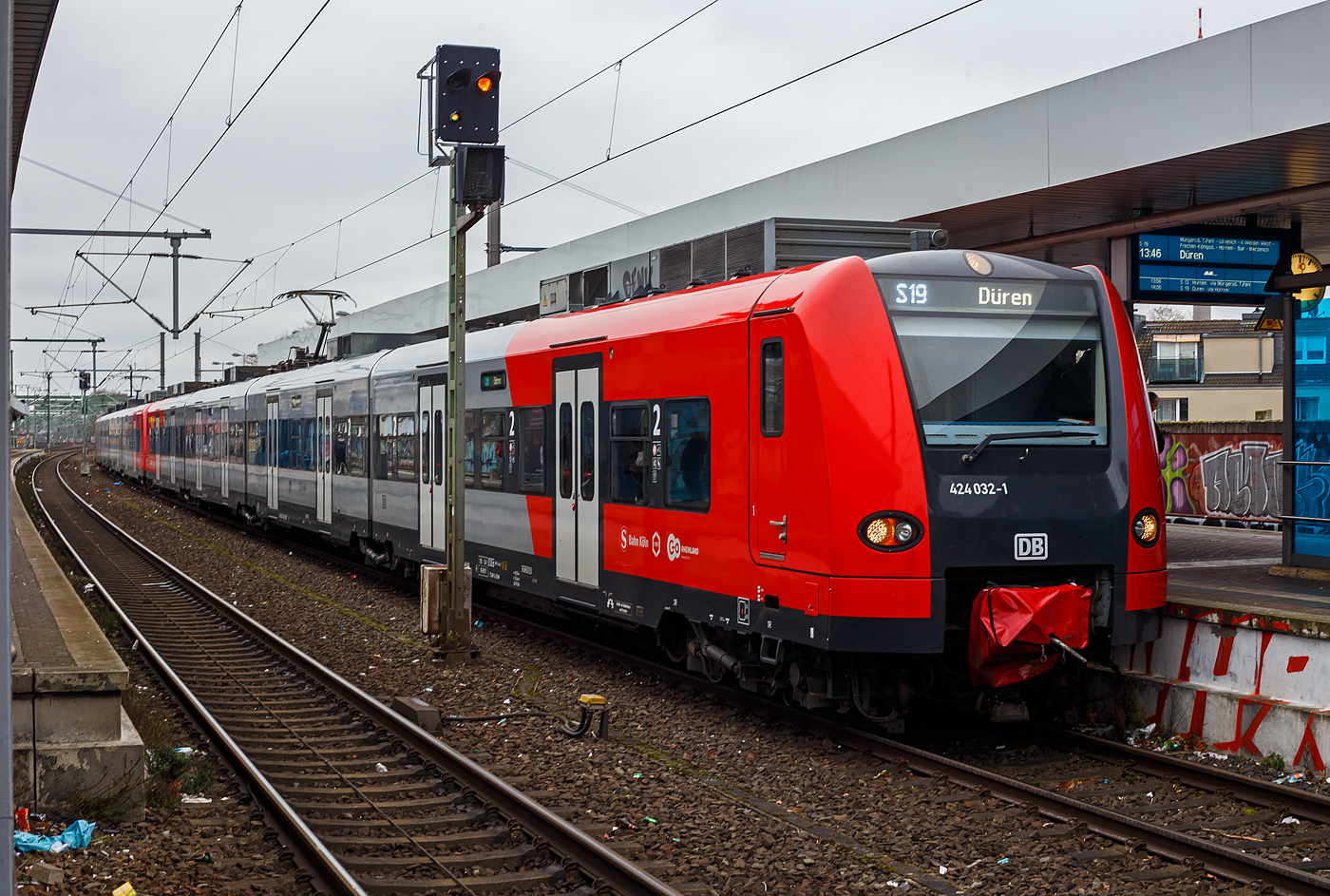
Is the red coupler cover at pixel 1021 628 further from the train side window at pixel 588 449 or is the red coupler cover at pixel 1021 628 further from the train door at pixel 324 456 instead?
the train door at pixel 324 456

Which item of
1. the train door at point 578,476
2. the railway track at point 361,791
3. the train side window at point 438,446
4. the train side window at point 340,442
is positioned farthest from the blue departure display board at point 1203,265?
the train side window at point 340,442

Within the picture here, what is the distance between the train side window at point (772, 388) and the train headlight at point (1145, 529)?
7.80 feet

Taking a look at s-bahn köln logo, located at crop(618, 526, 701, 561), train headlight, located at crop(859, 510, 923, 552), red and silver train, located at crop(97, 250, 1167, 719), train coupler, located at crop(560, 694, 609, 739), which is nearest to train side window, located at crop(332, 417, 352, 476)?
s-bahn köln logo, located at crop(618, 526, 701, 561)

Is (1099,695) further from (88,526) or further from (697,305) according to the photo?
(88,526)

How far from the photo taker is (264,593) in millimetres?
18000

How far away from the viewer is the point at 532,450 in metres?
12.5

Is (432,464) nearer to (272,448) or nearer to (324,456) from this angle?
(324,456)

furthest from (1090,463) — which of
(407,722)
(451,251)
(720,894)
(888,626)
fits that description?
(451,251)

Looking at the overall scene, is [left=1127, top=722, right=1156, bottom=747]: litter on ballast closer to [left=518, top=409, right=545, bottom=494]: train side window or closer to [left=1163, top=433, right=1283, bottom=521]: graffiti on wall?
[left=518, top=409, right=545, bottom=494]: train side window

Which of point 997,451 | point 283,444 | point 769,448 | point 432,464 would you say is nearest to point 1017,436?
point 997,451

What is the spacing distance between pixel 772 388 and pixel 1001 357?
58.3 inches

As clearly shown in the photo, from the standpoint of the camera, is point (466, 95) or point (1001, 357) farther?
point (466, 95)

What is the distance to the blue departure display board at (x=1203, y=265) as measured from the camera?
12609mm

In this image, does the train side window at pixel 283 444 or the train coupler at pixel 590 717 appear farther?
the train side window at pixel 283 444
